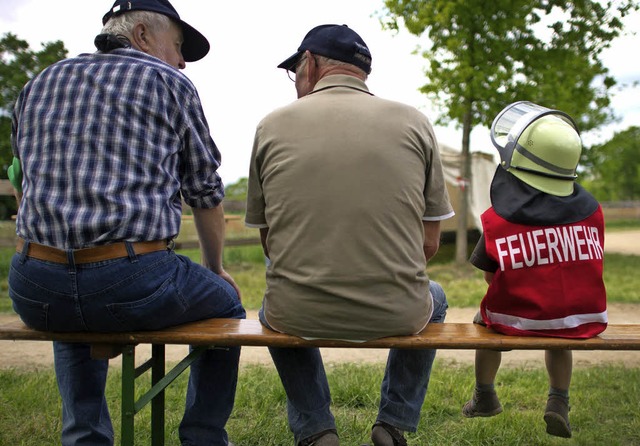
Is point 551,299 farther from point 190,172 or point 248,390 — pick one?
point 248,390

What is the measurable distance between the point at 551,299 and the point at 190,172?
144cm

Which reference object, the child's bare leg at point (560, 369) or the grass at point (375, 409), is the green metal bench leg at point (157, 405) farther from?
the child's bare leg at point (560, 369)

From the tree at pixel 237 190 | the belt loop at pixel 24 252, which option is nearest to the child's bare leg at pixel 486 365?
the belt loop at pixel 24 252

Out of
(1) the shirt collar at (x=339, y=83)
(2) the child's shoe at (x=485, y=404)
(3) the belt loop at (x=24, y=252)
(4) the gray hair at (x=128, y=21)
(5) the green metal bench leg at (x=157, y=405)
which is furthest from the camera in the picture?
(2) the child's shoe at (x=485, y=404)

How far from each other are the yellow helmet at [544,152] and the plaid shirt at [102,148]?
1.25 metres

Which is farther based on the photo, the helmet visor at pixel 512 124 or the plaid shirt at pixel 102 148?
the helmet visor at pixel 512 124

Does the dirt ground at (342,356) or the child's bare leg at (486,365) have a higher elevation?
the child's bare leg at (486,365)

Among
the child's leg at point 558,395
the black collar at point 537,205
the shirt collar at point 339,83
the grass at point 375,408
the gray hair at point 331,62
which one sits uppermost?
the gray hair at point 331,62

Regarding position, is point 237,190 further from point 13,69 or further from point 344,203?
point 344,203

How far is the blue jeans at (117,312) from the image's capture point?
2.28 meters

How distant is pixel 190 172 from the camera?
2.53 meters

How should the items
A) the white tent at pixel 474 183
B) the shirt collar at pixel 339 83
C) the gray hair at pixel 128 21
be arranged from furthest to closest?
the white tent at pixel 474 183
the gray hair at pixel 128 21
the shirt collar at pixel 339 83

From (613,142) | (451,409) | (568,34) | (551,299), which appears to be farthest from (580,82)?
(613,142)

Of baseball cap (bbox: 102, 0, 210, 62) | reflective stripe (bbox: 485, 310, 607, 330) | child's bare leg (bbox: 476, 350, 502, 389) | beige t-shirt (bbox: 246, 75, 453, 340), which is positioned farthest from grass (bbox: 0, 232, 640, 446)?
baseball cap (bbox: 102, 0, 210, 62)
